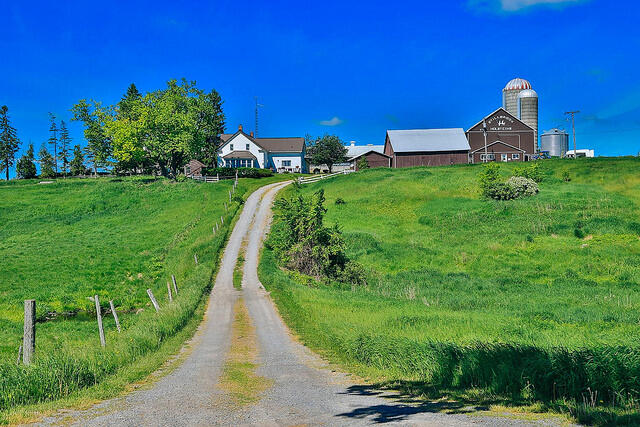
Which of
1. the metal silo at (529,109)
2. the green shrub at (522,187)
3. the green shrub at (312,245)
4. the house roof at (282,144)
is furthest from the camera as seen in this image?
the house roof at (282,144)

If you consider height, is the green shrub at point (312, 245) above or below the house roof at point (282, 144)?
below

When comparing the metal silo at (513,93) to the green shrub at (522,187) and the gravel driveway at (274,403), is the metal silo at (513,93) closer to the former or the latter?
the green shrub at (522,187)

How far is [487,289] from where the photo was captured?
1141 inches

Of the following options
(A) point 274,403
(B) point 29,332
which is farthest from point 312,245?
(A) point 274,403

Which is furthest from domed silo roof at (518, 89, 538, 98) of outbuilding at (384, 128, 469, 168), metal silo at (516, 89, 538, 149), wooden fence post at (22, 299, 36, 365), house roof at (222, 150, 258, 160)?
wooden fence post at (22, 299, 36, 365)

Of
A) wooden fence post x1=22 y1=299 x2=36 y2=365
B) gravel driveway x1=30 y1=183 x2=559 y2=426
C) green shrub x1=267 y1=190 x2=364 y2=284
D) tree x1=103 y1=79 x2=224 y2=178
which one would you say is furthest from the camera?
tree x1=103 y1=79 x2=224 y2=178

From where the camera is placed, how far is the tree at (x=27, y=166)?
118562mm

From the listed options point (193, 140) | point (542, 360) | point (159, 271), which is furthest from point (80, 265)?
point (193, 140)

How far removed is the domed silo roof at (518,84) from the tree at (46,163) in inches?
3862

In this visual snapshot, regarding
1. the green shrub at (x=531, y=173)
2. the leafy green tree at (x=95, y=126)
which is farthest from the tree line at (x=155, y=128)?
the green shrub at (x=531, y=173)

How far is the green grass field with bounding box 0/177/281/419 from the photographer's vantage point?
1344 centimetres

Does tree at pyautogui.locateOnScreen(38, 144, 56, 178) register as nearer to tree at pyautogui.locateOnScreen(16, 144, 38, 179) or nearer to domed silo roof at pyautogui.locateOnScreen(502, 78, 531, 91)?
tree at pyautogui.locateOnScreen(16, 144, 38, 179)

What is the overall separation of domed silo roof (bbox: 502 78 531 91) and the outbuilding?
21773 mm

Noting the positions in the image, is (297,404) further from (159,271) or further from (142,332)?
(159,271)
